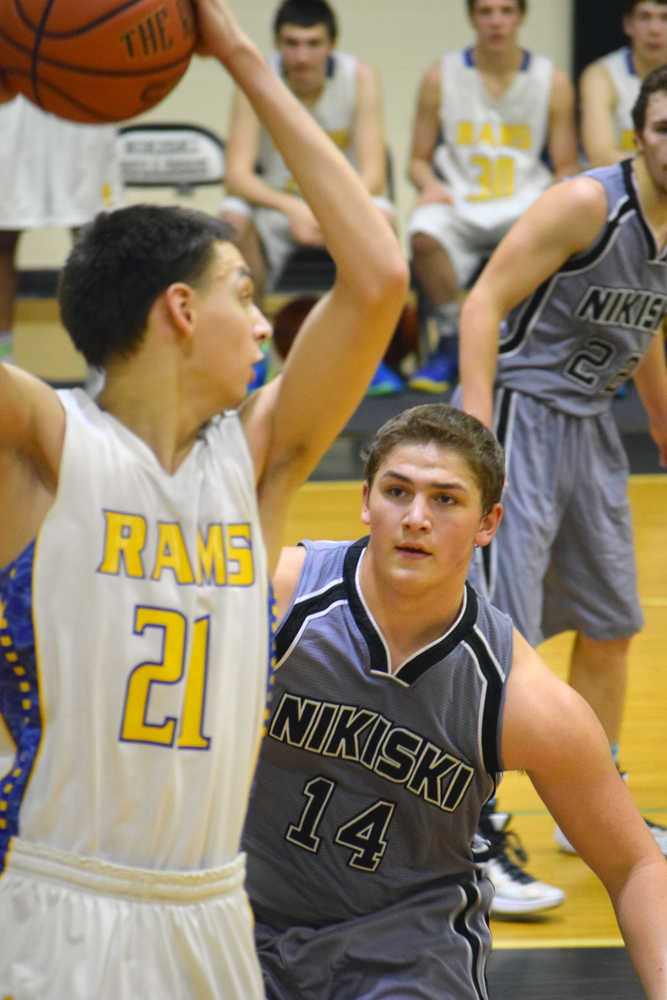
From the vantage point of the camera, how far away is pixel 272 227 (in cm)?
719

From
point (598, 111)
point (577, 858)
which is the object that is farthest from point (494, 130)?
point (577, 858)

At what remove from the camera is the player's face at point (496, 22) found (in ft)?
23.1

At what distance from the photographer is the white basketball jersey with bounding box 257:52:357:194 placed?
727cm

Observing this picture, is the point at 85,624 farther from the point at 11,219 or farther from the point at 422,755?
the point at 11,219

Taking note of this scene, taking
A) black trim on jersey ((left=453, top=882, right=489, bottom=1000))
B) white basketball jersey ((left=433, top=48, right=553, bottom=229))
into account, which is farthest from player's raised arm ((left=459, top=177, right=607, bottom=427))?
white basketball jersey ((left=433, top=48, right=553, bottom=229))

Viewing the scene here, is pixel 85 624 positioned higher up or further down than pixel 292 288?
higher up

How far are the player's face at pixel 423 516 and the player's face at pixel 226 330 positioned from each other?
653mm

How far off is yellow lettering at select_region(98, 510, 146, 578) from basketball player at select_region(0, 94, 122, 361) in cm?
501

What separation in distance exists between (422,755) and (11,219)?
15.7 feet

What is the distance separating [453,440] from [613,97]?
5193mm

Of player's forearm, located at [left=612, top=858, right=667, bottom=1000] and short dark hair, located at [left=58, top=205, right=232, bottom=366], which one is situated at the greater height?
short dark hair, located at [left=58, top=205, right=232, bottom=366]

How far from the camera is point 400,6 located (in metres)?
9.46

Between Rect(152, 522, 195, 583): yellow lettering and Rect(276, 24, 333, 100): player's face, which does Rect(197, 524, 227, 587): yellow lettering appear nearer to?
Rect(152, 522, 195, 583): yellow lettering

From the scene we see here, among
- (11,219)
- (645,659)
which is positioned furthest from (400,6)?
(645,659)
